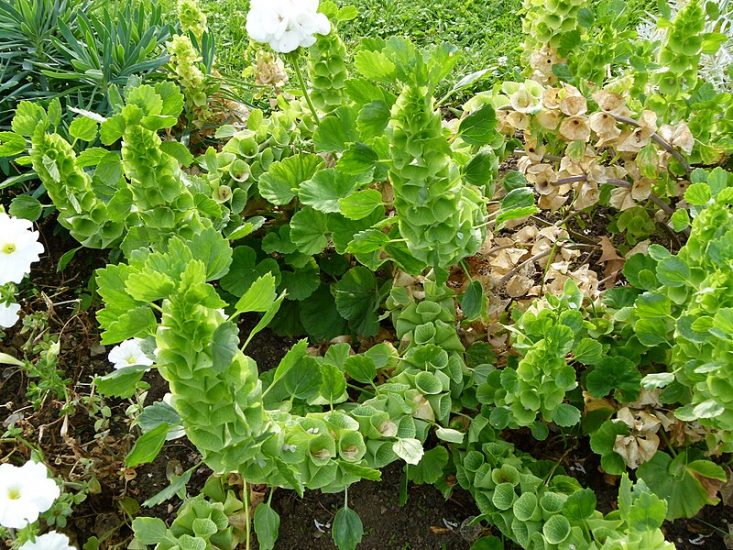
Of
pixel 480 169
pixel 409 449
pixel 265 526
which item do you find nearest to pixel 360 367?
pixel 409 449

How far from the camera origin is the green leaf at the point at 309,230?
5.24ft

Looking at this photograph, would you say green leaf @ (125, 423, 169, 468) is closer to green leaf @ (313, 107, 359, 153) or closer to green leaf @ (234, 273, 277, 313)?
green leaf @ (234, 273, 277, 313)

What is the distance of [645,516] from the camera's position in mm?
1057

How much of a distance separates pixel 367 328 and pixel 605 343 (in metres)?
0.51

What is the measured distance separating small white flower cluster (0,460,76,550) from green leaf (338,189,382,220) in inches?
26.9

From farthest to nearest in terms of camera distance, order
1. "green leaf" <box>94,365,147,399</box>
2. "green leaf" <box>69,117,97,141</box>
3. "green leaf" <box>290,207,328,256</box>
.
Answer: "green leaf" <box>290,207,328,256</box> → "green leaf" <box>69,117,97,141</box> → "green leaf" <box>94,365,147,399</box>

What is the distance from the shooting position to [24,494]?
119 centimetres

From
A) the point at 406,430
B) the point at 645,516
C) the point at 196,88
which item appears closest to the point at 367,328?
the point at 406,430

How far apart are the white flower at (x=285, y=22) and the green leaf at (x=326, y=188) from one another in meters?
0.25

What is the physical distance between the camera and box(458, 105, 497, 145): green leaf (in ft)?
4.55

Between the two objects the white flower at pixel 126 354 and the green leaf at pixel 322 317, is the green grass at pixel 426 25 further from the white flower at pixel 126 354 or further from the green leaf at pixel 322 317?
the white flower at pixel 126 354

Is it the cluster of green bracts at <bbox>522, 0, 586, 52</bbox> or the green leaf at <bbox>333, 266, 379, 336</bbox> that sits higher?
the cluster of green bracts at <bbox>522, 0, 586, 52</bbox>

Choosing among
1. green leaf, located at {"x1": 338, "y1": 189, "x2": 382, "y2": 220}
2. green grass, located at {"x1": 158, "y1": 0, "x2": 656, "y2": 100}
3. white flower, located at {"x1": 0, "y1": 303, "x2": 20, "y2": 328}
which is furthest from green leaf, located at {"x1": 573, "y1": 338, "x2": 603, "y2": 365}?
green grass, located at {"x1": 158, "y1": 0, "x2": 656, "y2": 100}

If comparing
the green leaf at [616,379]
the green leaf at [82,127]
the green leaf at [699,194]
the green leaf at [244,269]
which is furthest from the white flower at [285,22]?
the green leaf at [616,379]
